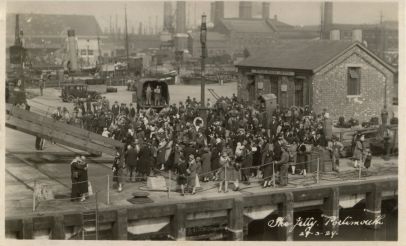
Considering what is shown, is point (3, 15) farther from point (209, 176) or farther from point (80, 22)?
point (80, 22)

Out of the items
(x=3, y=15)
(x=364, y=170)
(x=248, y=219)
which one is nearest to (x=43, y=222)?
(x=3, y=15)

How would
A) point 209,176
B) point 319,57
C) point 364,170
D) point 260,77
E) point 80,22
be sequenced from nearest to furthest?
point 209,176
point 364,170
point 319,57
point 260,77
point 80,22

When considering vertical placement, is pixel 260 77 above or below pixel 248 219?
above

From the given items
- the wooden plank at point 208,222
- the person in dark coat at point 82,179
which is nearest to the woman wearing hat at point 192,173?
the wooden plank at point 208,222

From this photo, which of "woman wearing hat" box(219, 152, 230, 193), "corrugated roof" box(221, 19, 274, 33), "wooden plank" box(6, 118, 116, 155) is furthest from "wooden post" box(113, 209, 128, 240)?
"corrugated roof" box(221, 19, 274, 33)

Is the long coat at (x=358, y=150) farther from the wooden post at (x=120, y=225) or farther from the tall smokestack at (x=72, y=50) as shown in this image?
the tall smokestack at (x=72, y=50)

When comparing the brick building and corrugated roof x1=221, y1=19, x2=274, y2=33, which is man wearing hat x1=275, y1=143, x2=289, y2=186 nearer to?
the brick building
